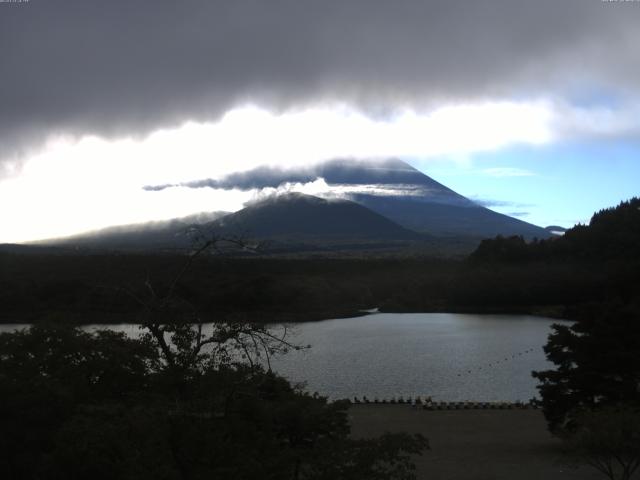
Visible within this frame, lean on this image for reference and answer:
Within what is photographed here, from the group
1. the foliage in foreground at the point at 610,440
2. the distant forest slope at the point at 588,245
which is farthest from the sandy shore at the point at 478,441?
the distant forest slope at the point at 588,245

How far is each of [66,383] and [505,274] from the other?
56684 millimetres

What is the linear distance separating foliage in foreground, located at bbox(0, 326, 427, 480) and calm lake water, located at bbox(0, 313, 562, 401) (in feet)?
23.4

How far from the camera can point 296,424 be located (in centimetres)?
1077

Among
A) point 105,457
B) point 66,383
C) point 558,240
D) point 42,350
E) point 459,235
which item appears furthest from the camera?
point 459,235

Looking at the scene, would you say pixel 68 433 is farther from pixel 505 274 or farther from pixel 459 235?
pixel 459 235

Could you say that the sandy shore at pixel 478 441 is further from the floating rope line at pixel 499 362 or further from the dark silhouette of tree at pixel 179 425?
the floating rope line at pixel 499 362

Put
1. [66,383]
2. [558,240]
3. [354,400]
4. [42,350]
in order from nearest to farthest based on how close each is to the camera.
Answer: [66,383], [42,350], [354,400], [558,240]

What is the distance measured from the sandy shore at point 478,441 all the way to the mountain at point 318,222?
113951 mm

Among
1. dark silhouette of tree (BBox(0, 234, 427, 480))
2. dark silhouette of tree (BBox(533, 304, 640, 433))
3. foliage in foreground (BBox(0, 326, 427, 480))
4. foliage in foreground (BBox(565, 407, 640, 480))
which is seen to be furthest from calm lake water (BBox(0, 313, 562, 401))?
dark silhouette of tree (BBox(0, 234, 427, 480))

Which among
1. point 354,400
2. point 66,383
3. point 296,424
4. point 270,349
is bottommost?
point 354,400

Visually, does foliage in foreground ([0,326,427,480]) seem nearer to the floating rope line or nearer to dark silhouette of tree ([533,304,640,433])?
dark silhouette of tree ([533,304,640,433])

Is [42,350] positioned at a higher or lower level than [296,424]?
higher

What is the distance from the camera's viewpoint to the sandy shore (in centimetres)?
1320

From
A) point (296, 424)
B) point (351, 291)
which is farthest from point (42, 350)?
point (351, 291)
